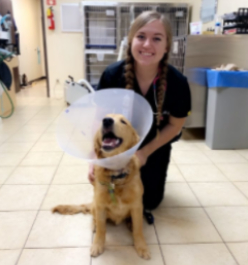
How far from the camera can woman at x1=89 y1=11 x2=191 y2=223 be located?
118 cm

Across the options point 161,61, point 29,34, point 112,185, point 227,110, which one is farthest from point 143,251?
point 29,34

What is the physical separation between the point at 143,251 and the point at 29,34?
6.97 m

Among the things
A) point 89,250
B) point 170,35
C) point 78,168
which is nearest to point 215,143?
point 78,168

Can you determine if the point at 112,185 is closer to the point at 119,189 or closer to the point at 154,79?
the point at 119,189

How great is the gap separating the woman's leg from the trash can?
103 centimetres

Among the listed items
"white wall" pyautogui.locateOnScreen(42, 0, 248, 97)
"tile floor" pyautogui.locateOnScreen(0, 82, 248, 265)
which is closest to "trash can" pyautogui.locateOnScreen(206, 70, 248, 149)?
"tile floor" pyautogui.locateOnScreen(0, 82, 248, 265)

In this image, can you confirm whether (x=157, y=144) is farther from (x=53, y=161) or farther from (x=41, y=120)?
(x=41, y=120)

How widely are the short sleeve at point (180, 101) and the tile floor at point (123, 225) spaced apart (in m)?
0.56

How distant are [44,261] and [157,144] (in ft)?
2.38

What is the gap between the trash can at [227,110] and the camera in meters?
2.22

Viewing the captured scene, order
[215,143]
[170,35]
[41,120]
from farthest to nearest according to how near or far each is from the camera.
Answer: [41,120], [215,143], [170,35]

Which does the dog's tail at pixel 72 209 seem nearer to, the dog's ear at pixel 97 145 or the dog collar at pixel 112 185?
the dog collar at pixel 112 185

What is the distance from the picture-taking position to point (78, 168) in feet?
6.61

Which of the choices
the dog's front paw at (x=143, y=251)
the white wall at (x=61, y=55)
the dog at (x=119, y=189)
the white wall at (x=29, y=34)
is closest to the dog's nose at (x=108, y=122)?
the dog at (x=119, y=189)
